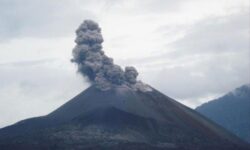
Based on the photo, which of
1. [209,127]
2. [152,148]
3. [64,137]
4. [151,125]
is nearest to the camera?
[152,148]

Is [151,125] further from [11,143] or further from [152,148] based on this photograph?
[11,143]

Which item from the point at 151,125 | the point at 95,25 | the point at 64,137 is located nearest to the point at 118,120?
the point at 151,125

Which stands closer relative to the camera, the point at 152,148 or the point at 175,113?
the point at 152,148
